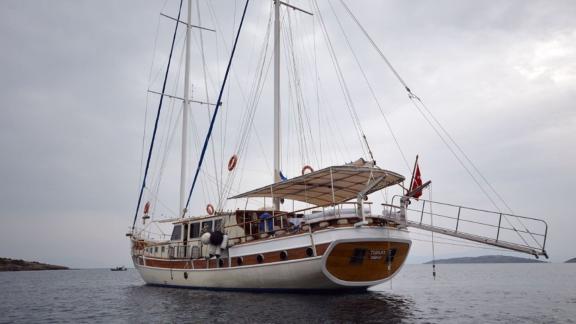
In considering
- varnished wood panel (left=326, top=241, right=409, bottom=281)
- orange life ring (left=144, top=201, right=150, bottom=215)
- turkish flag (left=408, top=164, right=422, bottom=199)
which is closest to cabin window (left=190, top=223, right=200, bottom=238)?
varnished wood panel (left=326, top=241, right=409, bottom=281)

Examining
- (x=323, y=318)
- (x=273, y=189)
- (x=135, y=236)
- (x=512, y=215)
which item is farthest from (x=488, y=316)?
(x=135, y=236)

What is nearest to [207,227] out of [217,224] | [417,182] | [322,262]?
[217,224]

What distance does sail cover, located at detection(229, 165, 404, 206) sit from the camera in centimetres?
1883

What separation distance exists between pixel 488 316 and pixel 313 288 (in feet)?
22.8

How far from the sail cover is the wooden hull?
2.01 metres

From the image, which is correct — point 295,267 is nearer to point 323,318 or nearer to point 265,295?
point 265,295

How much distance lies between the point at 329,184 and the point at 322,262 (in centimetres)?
546

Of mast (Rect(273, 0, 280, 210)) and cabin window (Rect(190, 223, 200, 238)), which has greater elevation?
mast (Rect(273, 0, 280, 210))

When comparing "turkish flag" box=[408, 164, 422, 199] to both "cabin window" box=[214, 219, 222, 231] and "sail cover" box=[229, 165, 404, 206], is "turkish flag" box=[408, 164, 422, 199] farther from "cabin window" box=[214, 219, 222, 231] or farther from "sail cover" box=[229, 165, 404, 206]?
"cabin window" box=[214, 219, 222, 231]

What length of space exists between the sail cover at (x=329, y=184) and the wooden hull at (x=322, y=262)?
6.59ft

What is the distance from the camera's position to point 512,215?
49.3 ft

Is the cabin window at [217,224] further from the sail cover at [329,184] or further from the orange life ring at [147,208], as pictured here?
the orange life ring at [147,208]

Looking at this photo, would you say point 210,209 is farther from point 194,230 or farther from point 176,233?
point 176,233

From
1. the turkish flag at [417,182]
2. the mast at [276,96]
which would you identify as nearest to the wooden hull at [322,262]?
the turkish flag at [417,182]
